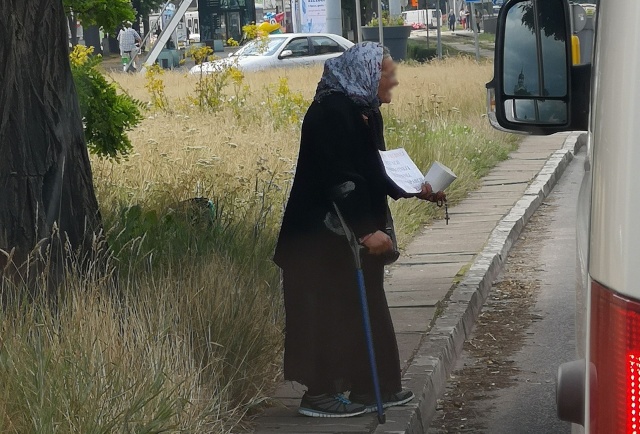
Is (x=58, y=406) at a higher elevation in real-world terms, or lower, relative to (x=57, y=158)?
lower

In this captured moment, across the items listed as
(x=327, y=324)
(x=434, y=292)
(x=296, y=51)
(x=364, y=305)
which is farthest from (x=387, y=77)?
(x=296, y=51)

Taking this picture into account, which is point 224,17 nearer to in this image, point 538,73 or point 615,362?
point 538,73

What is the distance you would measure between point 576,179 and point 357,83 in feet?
33.0

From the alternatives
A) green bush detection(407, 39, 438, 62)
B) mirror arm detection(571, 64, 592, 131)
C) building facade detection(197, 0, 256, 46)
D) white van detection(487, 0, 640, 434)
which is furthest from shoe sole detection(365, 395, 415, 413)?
green bush detection(407, 39, 438, 62)

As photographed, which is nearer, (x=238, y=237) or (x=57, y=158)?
(x=57, y=158)

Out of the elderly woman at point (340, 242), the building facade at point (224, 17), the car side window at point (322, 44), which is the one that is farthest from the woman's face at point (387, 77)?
the building facade at point (224, 17)

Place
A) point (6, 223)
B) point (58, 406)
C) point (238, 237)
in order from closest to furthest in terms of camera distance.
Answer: point (58, 406) → point (6, 223) → point (238, 237)

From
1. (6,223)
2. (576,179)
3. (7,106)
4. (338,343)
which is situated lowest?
(576,179)

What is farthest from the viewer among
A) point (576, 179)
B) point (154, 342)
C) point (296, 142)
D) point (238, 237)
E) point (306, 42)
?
point (306, 42)

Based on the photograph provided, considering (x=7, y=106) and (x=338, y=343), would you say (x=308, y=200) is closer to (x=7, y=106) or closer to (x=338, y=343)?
(x=338, y=343)

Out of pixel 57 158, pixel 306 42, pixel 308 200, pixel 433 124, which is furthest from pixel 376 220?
pixel 306 42

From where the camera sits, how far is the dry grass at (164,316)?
13.5ft

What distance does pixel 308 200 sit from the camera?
5.28 meters

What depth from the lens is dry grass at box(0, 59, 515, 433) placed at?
4.10 metres
